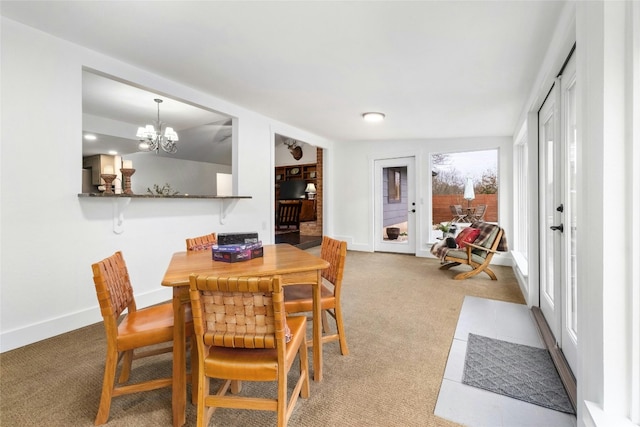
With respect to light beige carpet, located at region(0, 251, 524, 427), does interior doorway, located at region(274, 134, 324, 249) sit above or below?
above

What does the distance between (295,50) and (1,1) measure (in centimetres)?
195

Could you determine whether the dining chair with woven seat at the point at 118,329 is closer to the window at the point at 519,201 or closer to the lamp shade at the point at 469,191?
the window at the point at 519,201

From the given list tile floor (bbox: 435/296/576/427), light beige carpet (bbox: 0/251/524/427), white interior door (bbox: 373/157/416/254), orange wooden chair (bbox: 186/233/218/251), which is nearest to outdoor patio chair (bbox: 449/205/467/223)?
white interior door (bbox: 373/157/416/254)

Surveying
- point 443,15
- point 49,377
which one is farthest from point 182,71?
point 49,377

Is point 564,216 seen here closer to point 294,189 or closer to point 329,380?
point 329,380

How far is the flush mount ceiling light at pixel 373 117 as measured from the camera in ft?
13.3

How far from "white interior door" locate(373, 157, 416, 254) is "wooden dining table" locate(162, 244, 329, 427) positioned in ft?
14.0

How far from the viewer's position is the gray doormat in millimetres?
1601

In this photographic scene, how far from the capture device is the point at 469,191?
5.36 m

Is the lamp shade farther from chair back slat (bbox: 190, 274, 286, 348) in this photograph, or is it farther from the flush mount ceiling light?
chair back slat (bbox: 190, 274, 286, 348)

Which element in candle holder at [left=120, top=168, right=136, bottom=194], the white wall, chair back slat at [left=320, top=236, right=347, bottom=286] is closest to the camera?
chair back slat at [left=320, top=236, right=347, bottom=286]

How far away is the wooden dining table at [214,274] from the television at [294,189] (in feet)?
20.8

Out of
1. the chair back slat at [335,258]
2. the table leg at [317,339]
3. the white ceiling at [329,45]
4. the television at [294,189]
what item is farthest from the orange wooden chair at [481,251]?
the television at [294,189]

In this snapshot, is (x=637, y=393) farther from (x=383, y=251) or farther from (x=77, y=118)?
(x=383, y=251)
